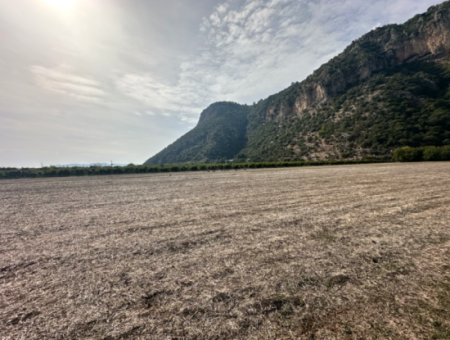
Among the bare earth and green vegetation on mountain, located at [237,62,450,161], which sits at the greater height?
green vegetation on mountain, located at [237,62,450,161]

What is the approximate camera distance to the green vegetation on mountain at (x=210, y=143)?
114875mm

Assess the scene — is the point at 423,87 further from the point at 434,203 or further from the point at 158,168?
the point at 158,168

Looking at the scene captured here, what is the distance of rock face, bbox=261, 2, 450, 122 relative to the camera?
74.8m

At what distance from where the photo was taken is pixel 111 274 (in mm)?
3891

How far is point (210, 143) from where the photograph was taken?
122938mm

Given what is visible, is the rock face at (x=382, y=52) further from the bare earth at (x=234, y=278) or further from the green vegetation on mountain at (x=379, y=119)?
the bare earth at (x=234, y=278)

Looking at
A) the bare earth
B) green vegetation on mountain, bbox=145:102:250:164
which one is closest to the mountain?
green vegetation on mountain, bbox=145:102:250:164

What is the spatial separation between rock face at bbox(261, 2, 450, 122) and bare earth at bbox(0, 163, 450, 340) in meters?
107

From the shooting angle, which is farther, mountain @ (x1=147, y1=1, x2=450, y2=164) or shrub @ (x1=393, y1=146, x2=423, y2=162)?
mountain @ (x1=147, y1=1, x2=450, y2=164)

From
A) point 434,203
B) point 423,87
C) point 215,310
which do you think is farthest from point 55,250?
point 423,87

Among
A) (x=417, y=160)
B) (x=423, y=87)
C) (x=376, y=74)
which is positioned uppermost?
(x=376, y=74)

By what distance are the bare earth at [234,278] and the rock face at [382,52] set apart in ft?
350

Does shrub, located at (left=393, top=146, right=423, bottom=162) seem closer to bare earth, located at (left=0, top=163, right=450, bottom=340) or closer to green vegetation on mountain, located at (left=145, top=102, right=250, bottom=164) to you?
bare earth, located at (left=0, top=163, right=450, bottom=340)

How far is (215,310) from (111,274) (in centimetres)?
252
